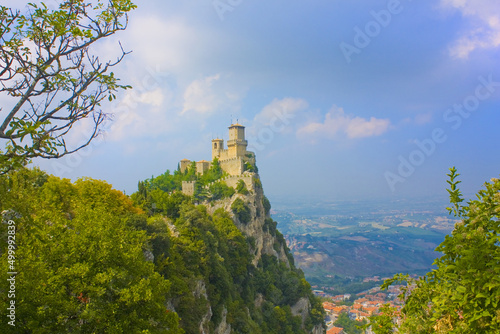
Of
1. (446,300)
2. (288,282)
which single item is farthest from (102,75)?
(288,282)

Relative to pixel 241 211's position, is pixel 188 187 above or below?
above

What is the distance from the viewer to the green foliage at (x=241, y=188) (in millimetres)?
45219

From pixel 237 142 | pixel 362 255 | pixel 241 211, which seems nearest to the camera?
pixel 241 211

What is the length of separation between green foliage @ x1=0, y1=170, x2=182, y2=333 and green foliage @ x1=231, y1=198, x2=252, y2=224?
1149 inches

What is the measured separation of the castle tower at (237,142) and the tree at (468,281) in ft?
142

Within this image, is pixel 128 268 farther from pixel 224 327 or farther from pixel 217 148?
pixel 217 148

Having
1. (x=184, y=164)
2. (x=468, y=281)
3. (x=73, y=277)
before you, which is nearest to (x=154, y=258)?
(x=73, y=277)

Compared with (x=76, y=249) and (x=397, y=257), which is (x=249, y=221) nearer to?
(x=76, y=249)

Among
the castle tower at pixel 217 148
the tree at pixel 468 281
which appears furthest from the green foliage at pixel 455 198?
the castle tower at pixel 217 148

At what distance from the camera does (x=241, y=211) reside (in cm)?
4281

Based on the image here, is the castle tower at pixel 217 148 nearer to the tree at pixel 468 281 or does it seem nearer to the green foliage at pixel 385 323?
the green foliage at pixel 385 323

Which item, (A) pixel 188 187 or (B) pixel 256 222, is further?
(A) pixel 188 187

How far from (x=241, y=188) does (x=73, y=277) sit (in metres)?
35.4

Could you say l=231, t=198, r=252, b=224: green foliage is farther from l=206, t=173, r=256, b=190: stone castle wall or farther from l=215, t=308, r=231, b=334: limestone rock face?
l=215, t=308, r=231, b=334: limestone rock face
